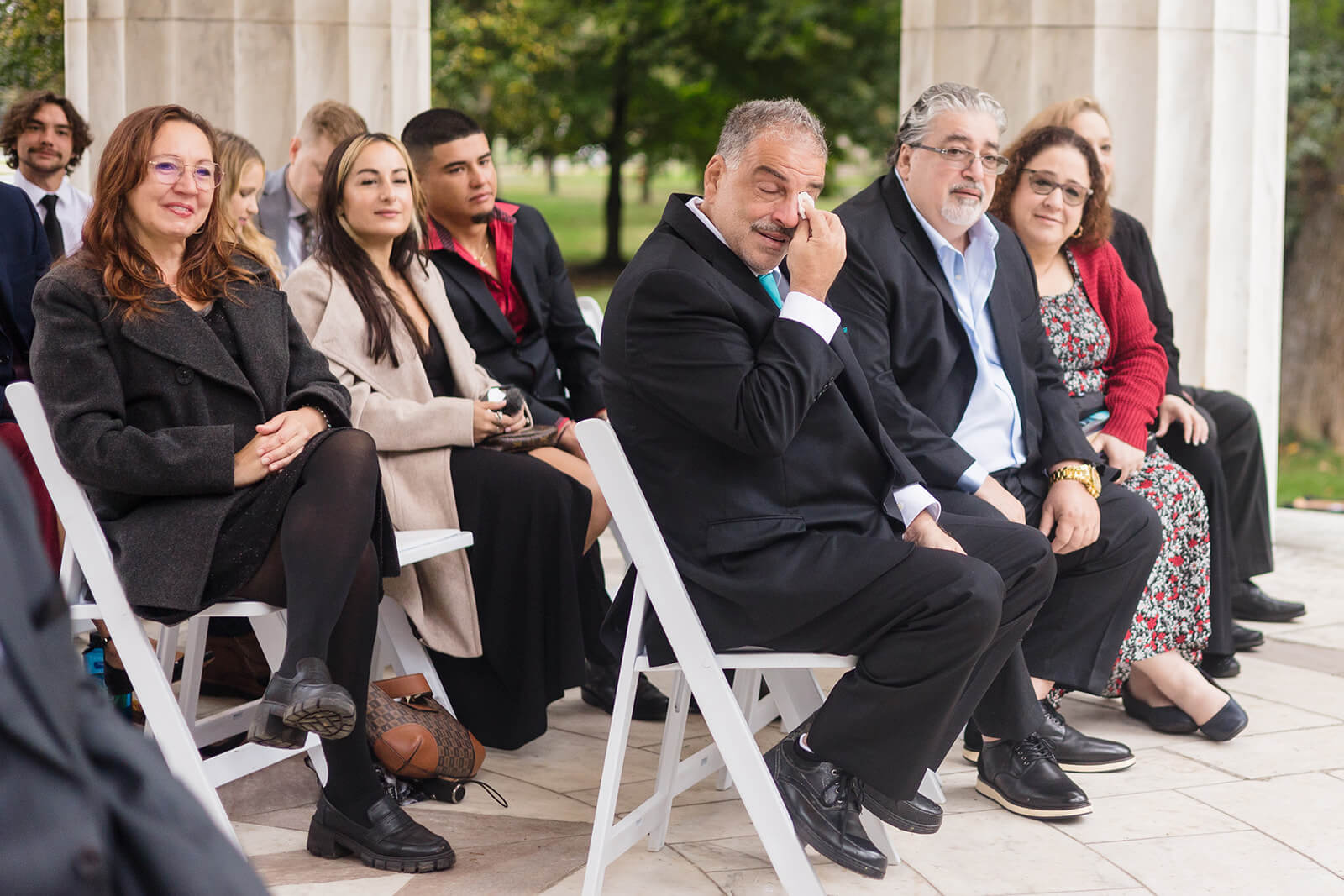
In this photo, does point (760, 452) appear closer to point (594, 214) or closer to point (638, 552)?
point (638, 552)

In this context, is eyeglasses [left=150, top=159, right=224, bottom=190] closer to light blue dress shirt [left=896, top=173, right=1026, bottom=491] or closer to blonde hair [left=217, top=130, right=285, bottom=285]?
blonde hair [left=217, top=130, right=285, bottom=285]

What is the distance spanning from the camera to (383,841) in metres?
3.23

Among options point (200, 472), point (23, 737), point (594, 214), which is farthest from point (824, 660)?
point (594, 214)

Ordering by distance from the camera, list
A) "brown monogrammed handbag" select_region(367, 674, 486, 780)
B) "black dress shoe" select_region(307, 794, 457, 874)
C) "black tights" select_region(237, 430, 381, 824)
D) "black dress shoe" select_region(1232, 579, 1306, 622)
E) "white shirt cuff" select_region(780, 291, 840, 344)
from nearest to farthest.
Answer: "white shirt cuff" select_region(780, 291, 840, 344)
"black tights" select_region(237, 430, 381, 824)
"black dress shoe" select_region(307, 794, 457, 874)
"brown monogrammed handbag" select_region(367, 674, 486, 780)
"black dress shoe" select_region(1232, 579, 1306, 622)

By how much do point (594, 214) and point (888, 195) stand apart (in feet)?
83.1

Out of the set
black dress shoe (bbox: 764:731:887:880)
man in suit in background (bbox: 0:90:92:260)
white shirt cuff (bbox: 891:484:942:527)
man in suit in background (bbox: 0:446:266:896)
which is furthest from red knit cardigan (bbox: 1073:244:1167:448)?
man in suit in background (bbox: 0:446:266:896)

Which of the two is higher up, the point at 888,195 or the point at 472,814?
the point at 888,195

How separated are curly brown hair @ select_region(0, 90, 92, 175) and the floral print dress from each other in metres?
3.49

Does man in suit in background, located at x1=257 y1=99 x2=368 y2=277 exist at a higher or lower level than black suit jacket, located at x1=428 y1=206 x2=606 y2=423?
higher

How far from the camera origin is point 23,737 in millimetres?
1250

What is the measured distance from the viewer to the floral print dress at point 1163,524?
14.0ft

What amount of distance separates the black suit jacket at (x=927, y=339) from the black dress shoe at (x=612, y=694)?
4.02ft

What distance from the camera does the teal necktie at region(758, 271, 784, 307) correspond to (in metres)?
3.18

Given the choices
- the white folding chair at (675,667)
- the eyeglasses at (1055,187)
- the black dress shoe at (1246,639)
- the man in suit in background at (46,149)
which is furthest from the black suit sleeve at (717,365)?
the man in suit in background at (46,149)
